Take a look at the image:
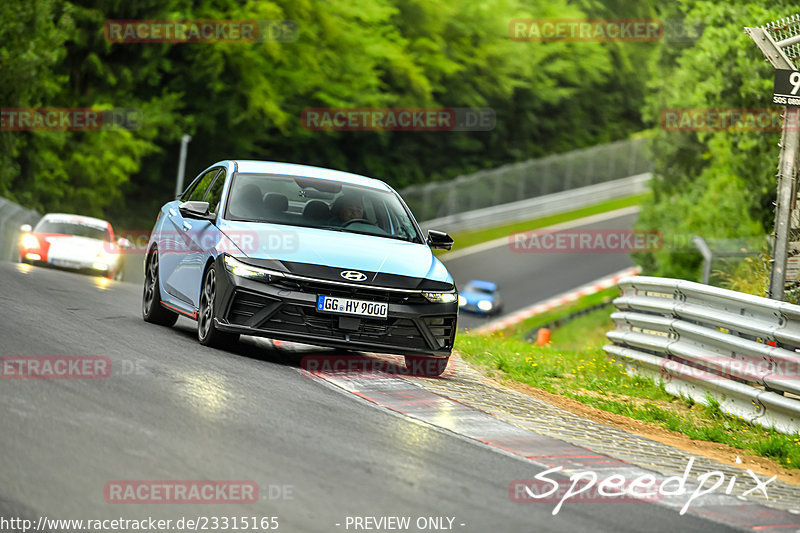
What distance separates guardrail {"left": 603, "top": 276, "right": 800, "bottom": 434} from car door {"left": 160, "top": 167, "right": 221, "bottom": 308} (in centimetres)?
460

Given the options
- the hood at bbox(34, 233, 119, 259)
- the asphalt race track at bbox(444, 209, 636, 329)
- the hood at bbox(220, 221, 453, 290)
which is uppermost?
the hood at bbox(220, 221, 453, 290)

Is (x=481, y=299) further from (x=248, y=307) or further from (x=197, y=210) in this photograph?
(x=248, y=307)

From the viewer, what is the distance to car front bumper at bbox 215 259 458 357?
384 inches

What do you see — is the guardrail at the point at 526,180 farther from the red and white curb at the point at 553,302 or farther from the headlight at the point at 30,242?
the headlight at the point at 30,242

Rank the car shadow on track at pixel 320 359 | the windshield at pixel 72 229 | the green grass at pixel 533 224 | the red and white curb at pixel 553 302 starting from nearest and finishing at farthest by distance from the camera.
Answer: the car shadow on track at pixel 320 359 < the windshield at pixel 72 229 < the red and white curb at pixel 553 302 < the green grass at pixel 533 224

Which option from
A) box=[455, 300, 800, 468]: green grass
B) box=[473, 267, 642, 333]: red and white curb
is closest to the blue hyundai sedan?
box=[455, 300, 800, 468]: green grass

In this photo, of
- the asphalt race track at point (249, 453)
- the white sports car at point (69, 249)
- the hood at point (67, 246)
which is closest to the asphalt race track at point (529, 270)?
the white sports car at point (69, 249)

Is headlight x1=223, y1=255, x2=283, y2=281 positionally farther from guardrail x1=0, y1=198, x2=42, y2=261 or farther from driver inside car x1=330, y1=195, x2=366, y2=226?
guardrail x1=0, y1=198, x2=42, y2=261

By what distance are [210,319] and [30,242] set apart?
50.3 feet

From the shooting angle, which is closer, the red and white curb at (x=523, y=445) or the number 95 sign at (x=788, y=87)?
the red and white curb at (x=523, y=445)

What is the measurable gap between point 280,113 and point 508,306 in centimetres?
1453

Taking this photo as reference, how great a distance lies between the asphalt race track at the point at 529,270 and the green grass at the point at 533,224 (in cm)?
161

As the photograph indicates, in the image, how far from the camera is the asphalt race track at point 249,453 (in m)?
5.55

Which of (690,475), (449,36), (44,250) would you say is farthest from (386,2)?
(690,475)
